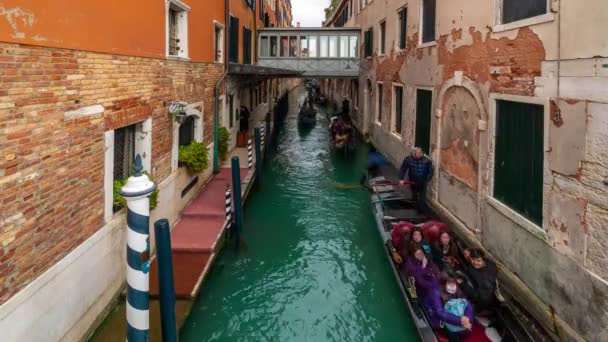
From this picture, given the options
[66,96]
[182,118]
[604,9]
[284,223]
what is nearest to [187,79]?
[182,118]

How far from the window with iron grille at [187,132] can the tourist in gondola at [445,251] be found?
5.29 meters

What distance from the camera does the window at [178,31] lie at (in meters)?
7.96

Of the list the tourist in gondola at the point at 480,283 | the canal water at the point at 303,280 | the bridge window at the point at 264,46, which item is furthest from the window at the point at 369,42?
the tourist in gondola at the point at 480,283

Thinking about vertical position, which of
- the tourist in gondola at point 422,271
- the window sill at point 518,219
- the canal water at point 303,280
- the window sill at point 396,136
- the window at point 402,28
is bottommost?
the canal water at point 303,280

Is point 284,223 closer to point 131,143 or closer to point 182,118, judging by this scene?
point 182,118

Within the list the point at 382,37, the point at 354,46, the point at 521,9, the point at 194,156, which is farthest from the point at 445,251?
the point at 354,46

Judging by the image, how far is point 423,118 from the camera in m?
9.97

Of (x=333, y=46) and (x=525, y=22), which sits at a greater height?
(x=333, y=46)

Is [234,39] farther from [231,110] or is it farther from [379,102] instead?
Result: [379,102]

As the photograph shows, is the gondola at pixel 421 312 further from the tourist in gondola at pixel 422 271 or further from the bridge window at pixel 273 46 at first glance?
the bridge window at pixel 273 46

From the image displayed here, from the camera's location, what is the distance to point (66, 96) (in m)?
4.18

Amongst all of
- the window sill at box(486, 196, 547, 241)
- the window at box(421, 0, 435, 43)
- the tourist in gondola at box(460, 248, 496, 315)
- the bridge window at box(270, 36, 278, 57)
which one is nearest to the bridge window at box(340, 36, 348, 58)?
the bridge window at box(270, 36, 278, 57)

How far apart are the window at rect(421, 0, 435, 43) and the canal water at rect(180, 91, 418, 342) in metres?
4.12

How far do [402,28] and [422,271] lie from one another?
8.73 m
